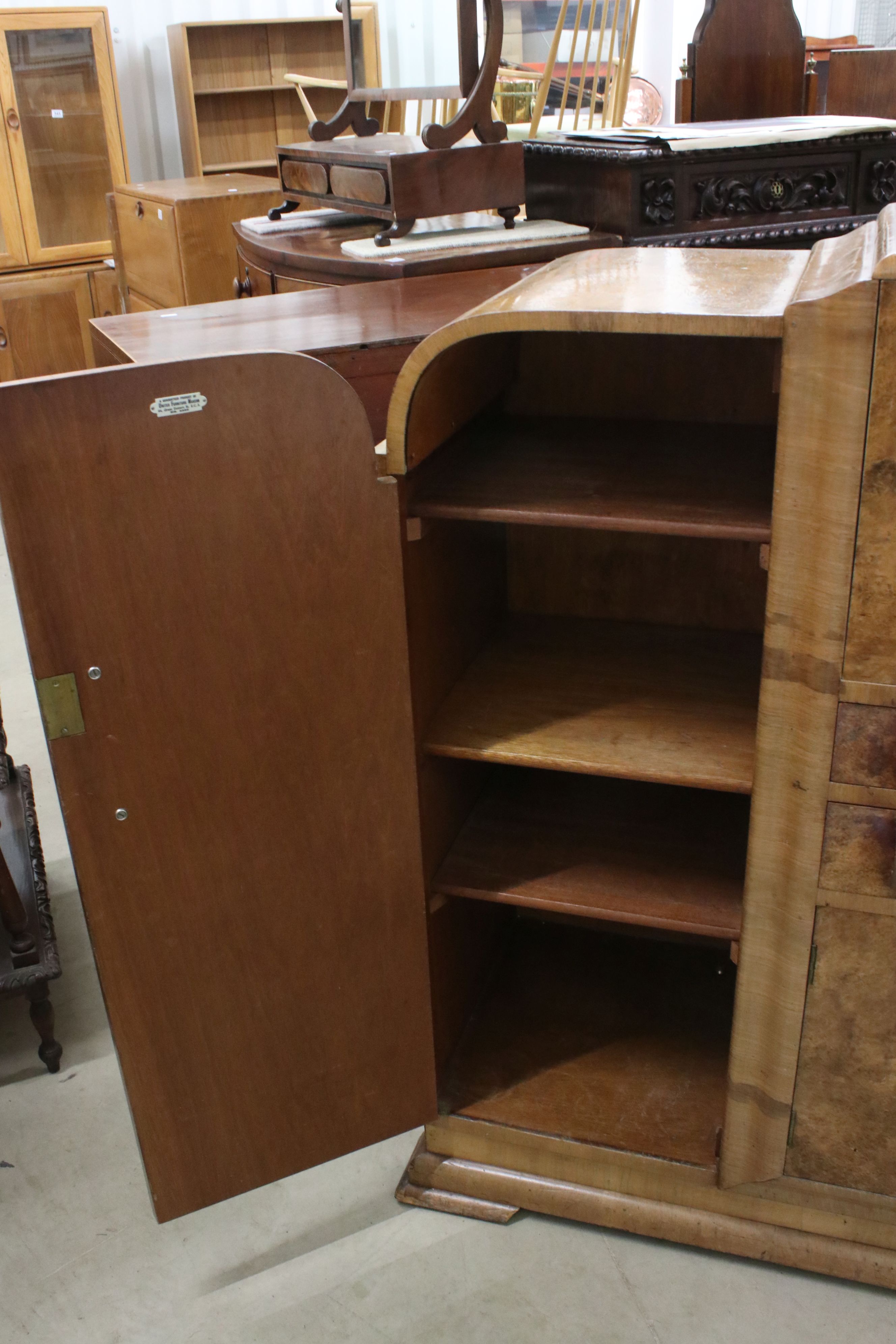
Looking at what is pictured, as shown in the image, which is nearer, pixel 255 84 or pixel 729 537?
pixel 729 537

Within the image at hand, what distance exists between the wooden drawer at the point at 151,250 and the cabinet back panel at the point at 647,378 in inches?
69.3

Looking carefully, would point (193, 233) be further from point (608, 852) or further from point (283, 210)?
point (608, 852)

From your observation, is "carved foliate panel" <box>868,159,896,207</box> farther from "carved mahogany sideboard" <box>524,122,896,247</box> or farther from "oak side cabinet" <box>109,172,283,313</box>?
"oak side cabinet" <box>109,172,283,313</box>

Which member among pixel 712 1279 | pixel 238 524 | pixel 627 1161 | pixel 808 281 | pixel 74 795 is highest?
pixel 808 281

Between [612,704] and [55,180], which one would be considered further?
[55,180]

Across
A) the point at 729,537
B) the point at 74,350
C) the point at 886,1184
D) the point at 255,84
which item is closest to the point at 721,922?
the point at 886,1184

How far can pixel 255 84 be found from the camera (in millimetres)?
5184

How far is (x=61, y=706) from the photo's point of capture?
1102 mm

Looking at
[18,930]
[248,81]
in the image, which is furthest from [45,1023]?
[248,81]

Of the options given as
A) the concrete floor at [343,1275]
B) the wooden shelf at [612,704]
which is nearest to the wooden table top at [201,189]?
the wooden shelf at [612,704]

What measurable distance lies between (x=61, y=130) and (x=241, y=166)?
775mm

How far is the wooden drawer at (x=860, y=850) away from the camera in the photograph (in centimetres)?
119

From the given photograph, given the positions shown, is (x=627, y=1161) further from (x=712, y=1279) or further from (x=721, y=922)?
(x=721, y=922)

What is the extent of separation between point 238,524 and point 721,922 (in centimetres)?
76
